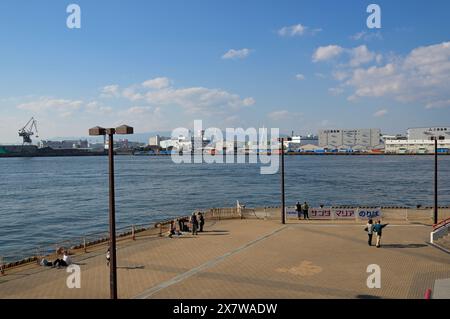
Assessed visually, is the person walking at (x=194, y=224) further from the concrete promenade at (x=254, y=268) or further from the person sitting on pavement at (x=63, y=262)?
the person sitting on pavement at (x=63, y=262)

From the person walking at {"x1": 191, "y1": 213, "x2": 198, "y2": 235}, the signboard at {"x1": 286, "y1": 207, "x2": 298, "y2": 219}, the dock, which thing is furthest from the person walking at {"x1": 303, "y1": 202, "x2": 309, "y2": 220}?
the person walking at {"x1": 191, "y1": 213, "x2": 198, "y2": 235}

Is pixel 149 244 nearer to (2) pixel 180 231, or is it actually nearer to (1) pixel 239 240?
(2) pixel 180 231

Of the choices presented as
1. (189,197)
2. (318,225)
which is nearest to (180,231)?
(318,225)

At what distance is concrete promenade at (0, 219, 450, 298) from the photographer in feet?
41.5

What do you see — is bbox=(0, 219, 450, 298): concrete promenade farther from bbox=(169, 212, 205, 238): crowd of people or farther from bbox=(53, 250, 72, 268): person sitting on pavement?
bbox=(169, 212, 205, 238): crowd of people

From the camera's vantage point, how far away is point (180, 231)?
75.2 ft

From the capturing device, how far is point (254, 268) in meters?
15.2

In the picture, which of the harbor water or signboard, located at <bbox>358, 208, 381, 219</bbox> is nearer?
signboard, located at <bbox>358, 208, 381, 219</bbox>

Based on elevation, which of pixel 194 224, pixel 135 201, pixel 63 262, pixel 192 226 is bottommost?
pixel 135 201

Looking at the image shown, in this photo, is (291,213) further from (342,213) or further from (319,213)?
(342,213)

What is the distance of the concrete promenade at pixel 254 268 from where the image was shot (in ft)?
41.5

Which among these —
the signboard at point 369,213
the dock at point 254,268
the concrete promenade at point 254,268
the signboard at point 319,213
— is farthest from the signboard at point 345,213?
the concrete promenade at point 254,268

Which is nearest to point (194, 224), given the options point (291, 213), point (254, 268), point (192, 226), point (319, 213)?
point (192, 226)
